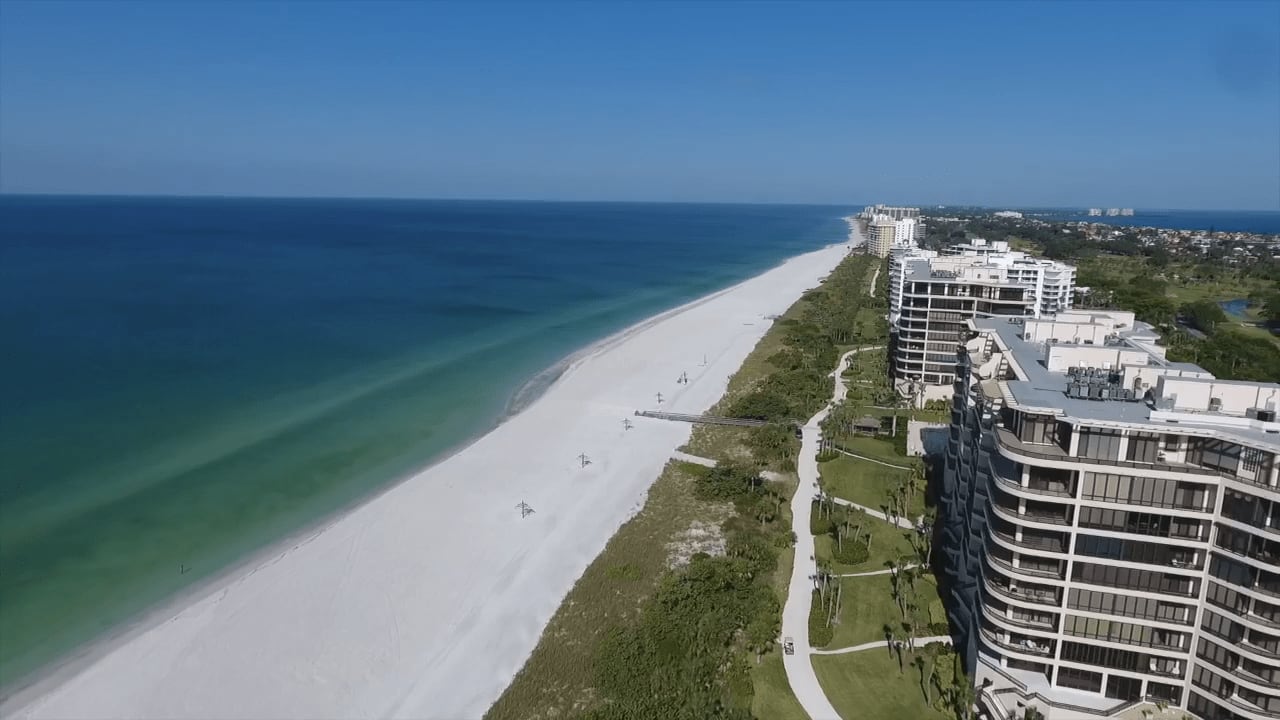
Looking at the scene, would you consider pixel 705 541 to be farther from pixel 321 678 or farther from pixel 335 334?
pixel 335 334

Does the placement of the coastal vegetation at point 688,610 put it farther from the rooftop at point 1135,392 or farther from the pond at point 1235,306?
the pond at point 1235,306

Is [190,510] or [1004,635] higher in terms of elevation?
[1004,635]

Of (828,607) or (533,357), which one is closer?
(828,607)

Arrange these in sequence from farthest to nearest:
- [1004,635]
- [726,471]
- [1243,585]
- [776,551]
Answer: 1. [726,471]
2. [776,551]
3. [1004,635]
4. [1243,585]

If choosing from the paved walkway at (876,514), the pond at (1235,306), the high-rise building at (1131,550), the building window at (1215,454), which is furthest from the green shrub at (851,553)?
the pond at (1235,306)

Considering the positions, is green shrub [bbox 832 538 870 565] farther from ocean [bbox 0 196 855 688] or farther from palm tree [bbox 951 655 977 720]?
ocean [bbox 0 196 855 688]

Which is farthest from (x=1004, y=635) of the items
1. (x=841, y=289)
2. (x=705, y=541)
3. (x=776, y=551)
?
(x=841, y=289)

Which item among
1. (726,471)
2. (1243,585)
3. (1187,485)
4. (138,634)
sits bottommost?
(138,634)
